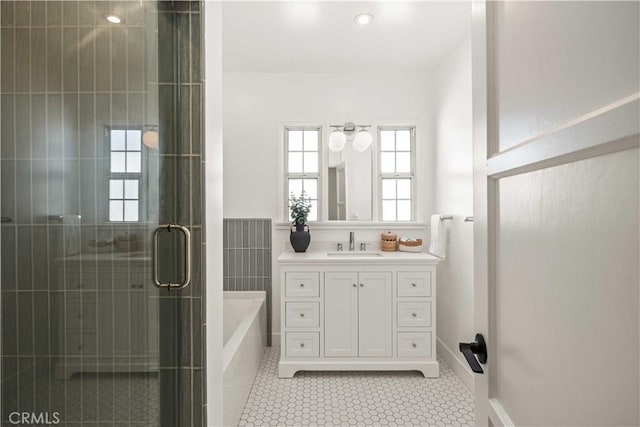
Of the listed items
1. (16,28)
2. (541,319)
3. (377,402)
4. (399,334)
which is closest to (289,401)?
(377,402)

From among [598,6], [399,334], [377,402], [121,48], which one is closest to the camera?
[598,6]

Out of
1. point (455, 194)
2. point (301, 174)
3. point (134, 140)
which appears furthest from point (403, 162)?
point (134, 140)

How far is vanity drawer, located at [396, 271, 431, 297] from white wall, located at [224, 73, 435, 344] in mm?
681

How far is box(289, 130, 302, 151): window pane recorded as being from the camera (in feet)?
11.0

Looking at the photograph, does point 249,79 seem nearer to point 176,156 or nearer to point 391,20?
point 391,20

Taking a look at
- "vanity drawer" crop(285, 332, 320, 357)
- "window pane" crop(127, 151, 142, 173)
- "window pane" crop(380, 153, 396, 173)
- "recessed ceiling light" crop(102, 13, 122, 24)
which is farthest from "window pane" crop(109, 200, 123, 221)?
"window pane" crop(380, 153, 396, 173)

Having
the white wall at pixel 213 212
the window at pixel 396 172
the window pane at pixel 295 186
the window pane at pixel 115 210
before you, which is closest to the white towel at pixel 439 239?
the window at pixel 396 172

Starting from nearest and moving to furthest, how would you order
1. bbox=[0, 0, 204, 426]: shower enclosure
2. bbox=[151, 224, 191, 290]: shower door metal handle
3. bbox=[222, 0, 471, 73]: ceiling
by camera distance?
bbox=[0, 0, 204, 426]: shower enclosure
bbox=[151, 224, 191, 290]: shower door metal handle
bbox=[222, 0, 471, 73]: ceiling

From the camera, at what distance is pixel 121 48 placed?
0.94 m

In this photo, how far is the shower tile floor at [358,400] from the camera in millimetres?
2078

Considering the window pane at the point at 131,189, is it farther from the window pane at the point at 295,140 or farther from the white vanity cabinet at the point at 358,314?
the window pane at the point at 295,140

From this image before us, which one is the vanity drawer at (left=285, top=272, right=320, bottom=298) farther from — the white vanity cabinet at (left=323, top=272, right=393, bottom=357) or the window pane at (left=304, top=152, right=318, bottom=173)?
the window pane at (left=304, top=152, right=318, bottom=173)

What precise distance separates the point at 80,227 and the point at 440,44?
9.20 feet

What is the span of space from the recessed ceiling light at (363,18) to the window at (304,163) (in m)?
1.12
